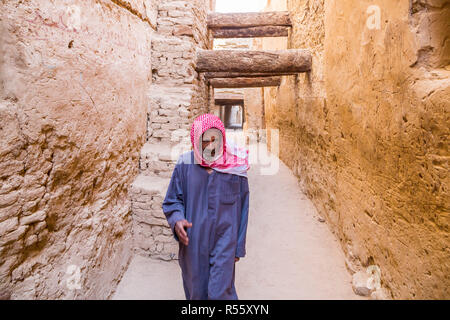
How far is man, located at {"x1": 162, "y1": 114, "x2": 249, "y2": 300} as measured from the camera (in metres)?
2.03

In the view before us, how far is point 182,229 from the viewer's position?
1979mm

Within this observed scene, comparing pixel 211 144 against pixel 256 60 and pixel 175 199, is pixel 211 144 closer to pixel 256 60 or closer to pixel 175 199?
pixel 175 199

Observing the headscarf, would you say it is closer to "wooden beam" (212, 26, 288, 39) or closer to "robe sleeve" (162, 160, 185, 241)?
"robe sleeve" (162, 160, 185, 241)

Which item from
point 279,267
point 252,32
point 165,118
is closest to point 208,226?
point 279,267

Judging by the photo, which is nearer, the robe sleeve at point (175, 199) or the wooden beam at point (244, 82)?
the robe sleeve at point (175, 199)

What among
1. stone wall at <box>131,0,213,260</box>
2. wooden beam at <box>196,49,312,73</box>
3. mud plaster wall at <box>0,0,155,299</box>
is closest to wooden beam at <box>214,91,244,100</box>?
stone wall at <box>131,0,213,260</box>

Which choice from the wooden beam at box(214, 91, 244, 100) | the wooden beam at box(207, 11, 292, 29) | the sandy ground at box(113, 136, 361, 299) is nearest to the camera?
the sandy ground at box(113, 136, 361, 299)

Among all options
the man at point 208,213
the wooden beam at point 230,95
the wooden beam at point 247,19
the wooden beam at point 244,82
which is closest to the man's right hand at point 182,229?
the man at point 208,213

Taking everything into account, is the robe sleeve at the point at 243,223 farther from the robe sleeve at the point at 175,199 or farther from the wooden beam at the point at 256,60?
the wooden beam at the point at 256,60

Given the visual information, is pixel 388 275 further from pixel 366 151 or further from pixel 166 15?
pixel 166 15

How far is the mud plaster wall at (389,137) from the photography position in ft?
5.73

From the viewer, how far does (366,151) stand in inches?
107

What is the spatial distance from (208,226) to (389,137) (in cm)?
155

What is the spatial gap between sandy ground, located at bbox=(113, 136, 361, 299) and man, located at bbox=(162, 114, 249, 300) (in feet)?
3.82
